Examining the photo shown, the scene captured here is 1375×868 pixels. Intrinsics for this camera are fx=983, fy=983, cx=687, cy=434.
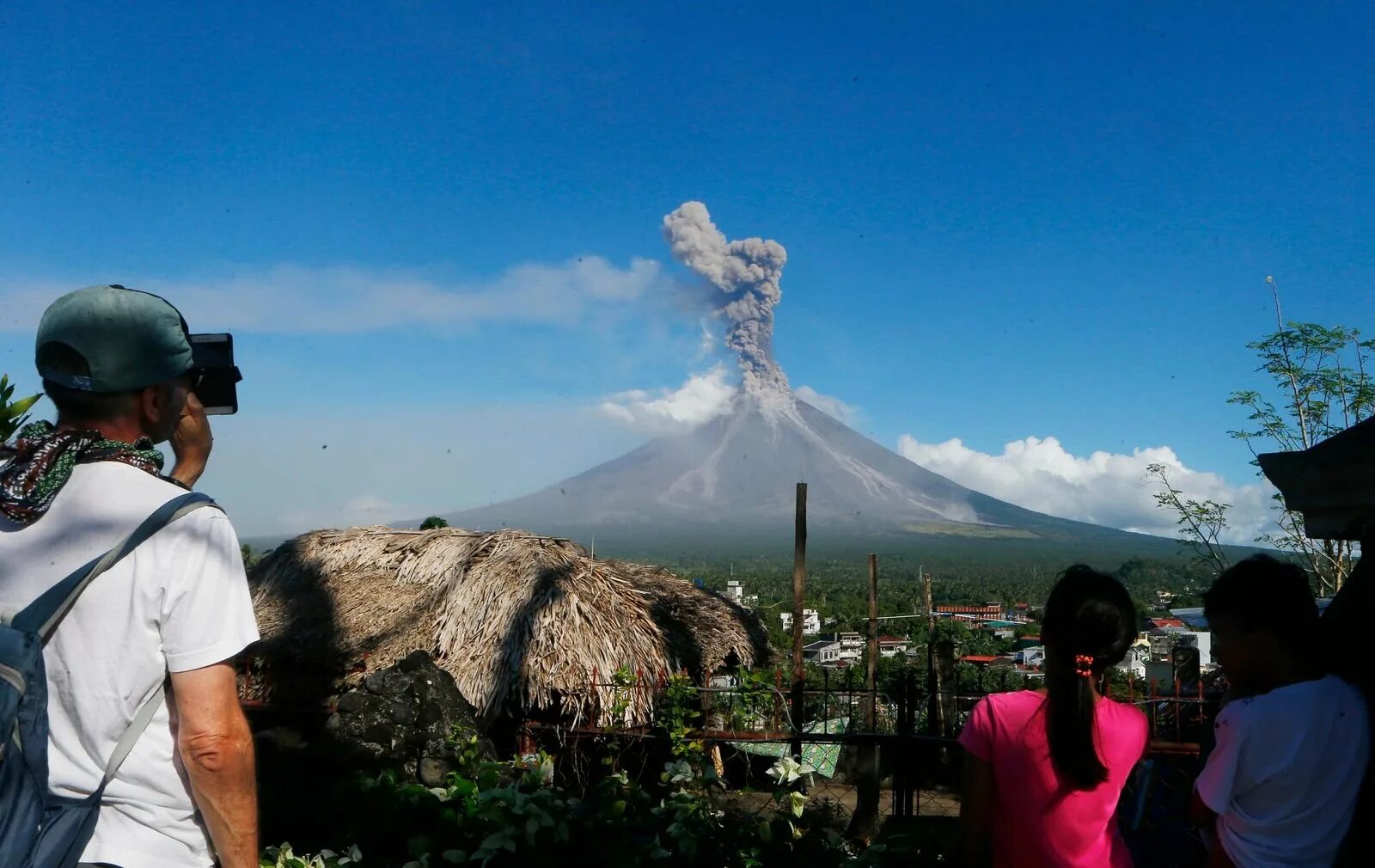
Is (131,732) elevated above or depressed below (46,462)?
Result: below

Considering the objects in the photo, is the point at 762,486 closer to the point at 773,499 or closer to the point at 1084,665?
the point at 773,499

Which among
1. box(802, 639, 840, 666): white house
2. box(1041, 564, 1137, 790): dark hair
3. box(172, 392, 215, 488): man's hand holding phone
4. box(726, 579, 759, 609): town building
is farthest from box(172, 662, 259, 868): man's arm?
box(802, 639, 840, 666): white house

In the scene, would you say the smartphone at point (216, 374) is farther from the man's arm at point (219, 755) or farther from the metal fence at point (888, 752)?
the metal fence at point (888, 752)

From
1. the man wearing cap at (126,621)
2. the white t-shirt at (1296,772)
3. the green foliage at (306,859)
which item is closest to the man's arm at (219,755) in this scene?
the man wearing cap at (126,621)

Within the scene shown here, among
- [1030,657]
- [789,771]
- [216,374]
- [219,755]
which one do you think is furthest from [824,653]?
[219,755]

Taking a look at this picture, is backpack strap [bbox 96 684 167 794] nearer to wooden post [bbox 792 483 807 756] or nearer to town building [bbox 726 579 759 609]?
wooden post [bbox 792 483 807 756]
